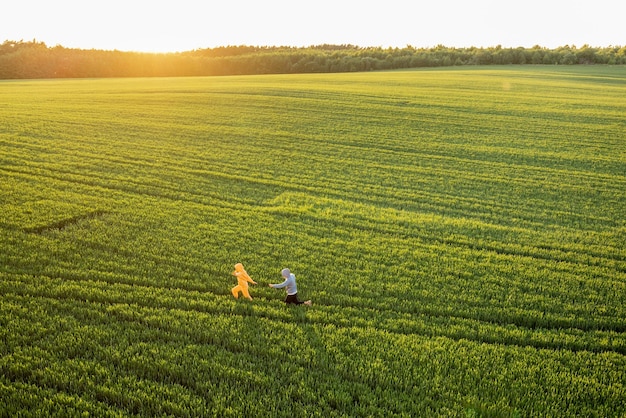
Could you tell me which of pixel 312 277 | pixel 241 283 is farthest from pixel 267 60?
pixel 241 283

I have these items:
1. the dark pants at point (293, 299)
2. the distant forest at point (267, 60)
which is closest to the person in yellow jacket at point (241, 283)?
the dark pants at point (293, 299)

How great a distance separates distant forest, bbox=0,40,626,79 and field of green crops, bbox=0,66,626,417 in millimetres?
65571

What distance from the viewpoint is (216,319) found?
8312 mm

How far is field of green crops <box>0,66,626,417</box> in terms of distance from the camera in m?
6.65

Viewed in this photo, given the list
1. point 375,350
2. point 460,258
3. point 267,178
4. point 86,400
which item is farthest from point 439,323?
point 267,178

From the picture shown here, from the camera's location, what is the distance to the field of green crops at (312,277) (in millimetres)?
6652

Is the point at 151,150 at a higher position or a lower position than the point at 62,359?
higher

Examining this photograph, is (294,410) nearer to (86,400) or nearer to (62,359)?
(86,400)

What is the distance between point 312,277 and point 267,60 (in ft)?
275

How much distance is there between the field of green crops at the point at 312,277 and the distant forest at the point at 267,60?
65.6 m

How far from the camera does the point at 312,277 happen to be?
10.1m

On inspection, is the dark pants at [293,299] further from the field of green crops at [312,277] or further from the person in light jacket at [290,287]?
the field of green crops at [312,277]

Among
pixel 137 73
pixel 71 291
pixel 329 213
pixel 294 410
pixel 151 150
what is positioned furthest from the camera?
pixel 137 73

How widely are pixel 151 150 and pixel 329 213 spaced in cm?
1135
